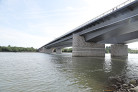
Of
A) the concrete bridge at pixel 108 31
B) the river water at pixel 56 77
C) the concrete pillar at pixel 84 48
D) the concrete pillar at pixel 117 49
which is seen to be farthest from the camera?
the concrete pillar at pixel 117 49

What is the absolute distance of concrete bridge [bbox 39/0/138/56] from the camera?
23.3 meters

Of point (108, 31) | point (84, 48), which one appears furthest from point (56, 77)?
point (84, 48)

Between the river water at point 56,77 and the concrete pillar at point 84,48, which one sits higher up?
the concrete pillar at point 84,48

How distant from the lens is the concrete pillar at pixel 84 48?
44688 millimetres

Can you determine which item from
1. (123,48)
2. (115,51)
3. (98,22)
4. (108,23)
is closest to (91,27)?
(98,22)

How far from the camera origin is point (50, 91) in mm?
6027

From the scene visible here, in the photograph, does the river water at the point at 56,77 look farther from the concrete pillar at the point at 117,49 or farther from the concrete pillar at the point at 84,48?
the concrete pillar at the point at 117,49

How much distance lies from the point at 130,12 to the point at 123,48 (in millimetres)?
48083

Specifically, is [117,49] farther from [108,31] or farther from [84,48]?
[108,31]

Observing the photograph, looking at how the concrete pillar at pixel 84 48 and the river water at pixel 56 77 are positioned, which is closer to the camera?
the river water at pixel 56 77

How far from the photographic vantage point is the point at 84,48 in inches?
1828

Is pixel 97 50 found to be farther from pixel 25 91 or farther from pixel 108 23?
pixel 25 91

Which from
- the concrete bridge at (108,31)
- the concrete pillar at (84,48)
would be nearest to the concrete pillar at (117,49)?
the concrete bridge at (108,31)

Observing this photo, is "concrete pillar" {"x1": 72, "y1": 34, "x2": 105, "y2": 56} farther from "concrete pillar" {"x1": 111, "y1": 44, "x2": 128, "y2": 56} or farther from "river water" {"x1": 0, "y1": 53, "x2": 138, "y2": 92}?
"river water" {"x1": 0, "y1": 53, "x2": 138, "y2": 92}
